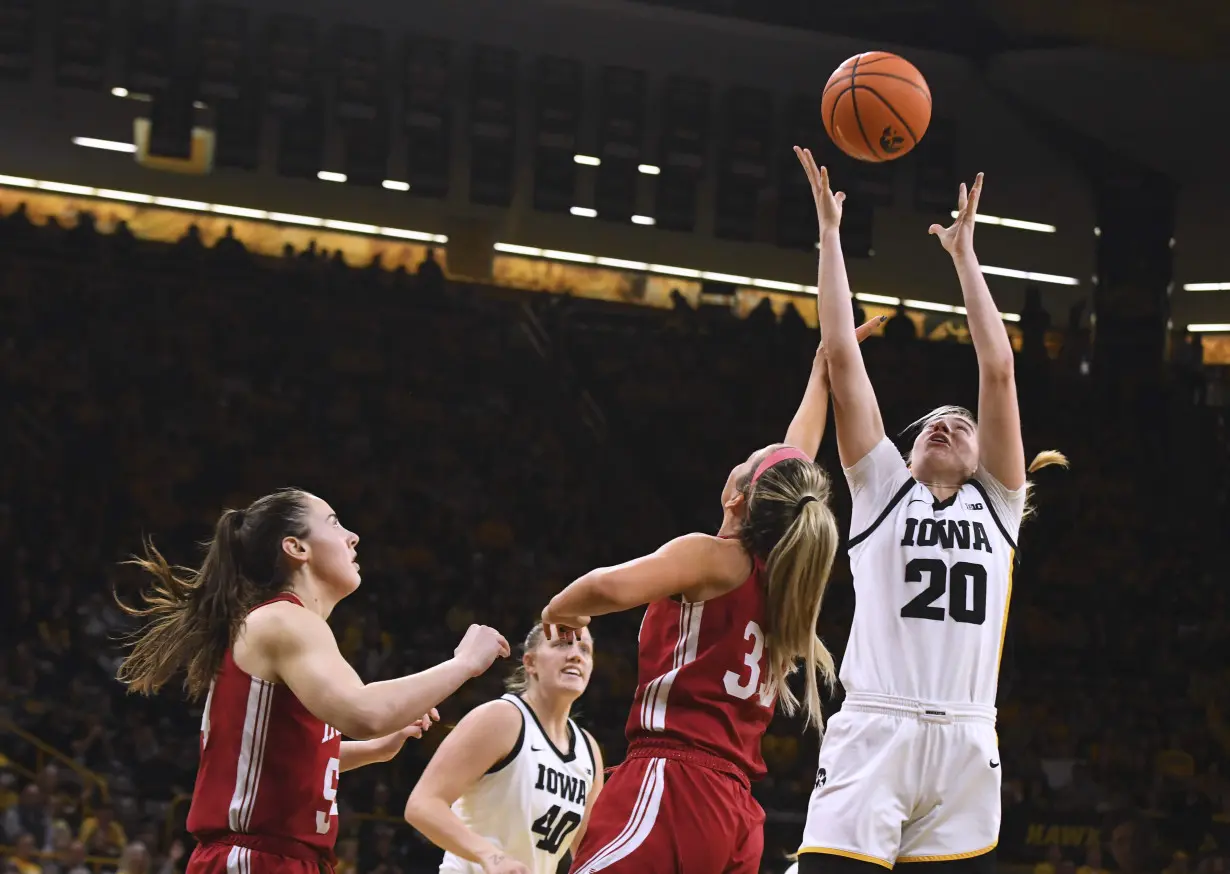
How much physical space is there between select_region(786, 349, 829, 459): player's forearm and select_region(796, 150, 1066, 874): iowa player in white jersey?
1.71 feet

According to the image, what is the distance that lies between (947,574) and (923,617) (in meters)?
0.13

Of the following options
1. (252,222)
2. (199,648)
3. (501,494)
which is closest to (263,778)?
(199,648)

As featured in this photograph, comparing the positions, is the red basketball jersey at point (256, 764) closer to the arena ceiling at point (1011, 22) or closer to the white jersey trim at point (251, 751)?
the white jersey trim at point (251, 751)

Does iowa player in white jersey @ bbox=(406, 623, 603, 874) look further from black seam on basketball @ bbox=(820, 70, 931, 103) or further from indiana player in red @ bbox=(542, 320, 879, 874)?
black seam on basketball @ bbox=(820, 70, 931, 103)

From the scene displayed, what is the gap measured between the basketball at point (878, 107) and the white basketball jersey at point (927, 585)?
1775 mm

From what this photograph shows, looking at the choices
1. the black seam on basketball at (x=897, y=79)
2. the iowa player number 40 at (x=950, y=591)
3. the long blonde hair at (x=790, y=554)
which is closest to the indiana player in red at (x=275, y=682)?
the long blonde hair at (x=790, y=554)

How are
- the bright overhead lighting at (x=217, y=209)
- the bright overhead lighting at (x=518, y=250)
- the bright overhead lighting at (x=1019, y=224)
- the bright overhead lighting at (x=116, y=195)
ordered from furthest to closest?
the bright overhead lighting at (x=1019, y=224)
the bright overhead lighting at (x=518, y=250)
the bright overhead lighting at (x=116, y=195)
the bright overhead lighting at (x=217, y=209)

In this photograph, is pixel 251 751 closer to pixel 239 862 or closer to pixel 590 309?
pixel 239 862

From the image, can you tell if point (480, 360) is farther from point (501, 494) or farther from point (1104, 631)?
point (1104, 631)

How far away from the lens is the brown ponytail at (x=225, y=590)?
355cm

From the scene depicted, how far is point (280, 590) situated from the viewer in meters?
3.59

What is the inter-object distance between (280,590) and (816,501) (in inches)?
53.9

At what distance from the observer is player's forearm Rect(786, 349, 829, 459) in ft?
15.4

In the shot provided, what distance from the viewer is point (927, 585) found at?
153 inches
